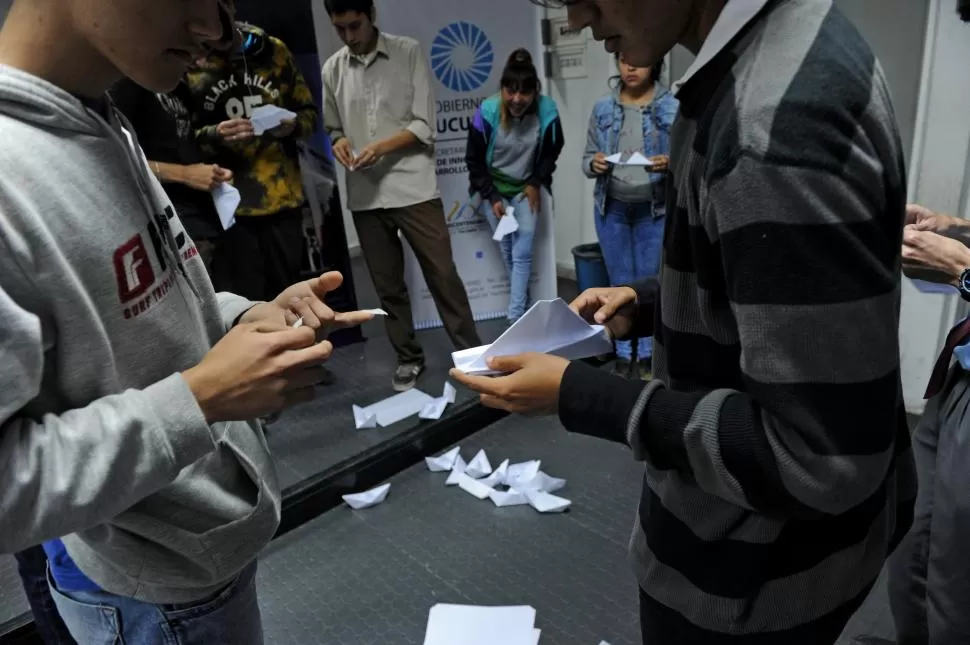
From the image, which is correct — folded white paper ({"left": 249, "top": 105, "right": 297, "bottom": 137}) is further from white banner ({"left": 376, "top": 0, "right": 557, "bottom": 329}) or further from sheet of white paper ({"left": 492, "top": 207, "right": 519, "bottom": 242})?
sheet of white paper ({"left": 492, "top": 207, "right": 519, "bottom": 242})

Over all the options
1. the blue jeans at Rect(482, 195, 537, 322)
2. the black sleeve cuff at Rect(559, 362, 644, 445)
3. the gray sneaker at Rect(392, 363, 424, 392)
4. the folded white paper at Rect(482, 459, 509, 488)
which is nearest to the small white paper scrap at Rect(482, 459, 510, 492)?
the folded white paper at Rect(482, 459, 509, 488)

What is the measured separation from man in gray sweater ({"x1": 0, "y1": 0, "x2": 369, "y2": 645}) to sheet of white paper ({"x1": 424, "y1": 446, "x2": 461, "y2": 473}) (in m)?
1.67

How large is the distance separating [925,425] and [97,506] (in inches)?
61.0

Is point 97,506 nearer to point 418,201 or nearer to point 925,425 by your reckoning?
point 925,425

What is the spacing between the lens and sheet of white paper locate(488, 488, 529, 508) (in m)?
2.35

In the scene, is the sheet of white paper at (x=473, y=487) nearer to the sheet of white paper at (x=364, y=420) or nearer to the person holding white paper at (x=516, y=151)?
the sheet of white paper at (x=364, y=420)

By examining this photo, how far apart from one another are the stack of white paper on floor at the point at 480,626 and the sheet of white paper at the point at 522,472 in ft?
2.05

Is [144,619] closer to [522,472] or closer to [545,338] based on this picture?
[545,338]

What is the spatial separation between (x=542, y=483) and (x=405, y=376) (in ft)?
3.42

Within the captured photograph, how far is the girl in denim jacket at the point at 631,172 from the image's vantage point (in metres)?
3.06

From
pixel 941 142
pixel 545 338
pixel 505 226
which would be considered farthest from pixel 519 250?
pixel 545 338

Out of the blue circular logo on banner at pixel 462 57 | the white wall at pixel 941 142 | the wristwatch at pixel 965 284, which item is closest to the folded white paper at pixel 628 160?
the blue circular logo on banner at pixel 462 57

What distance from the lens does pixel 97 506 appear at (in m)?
0.64

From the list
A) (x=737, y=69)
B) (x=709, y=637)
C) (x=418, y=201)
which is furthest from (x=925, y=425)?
(x=418, y=201)
